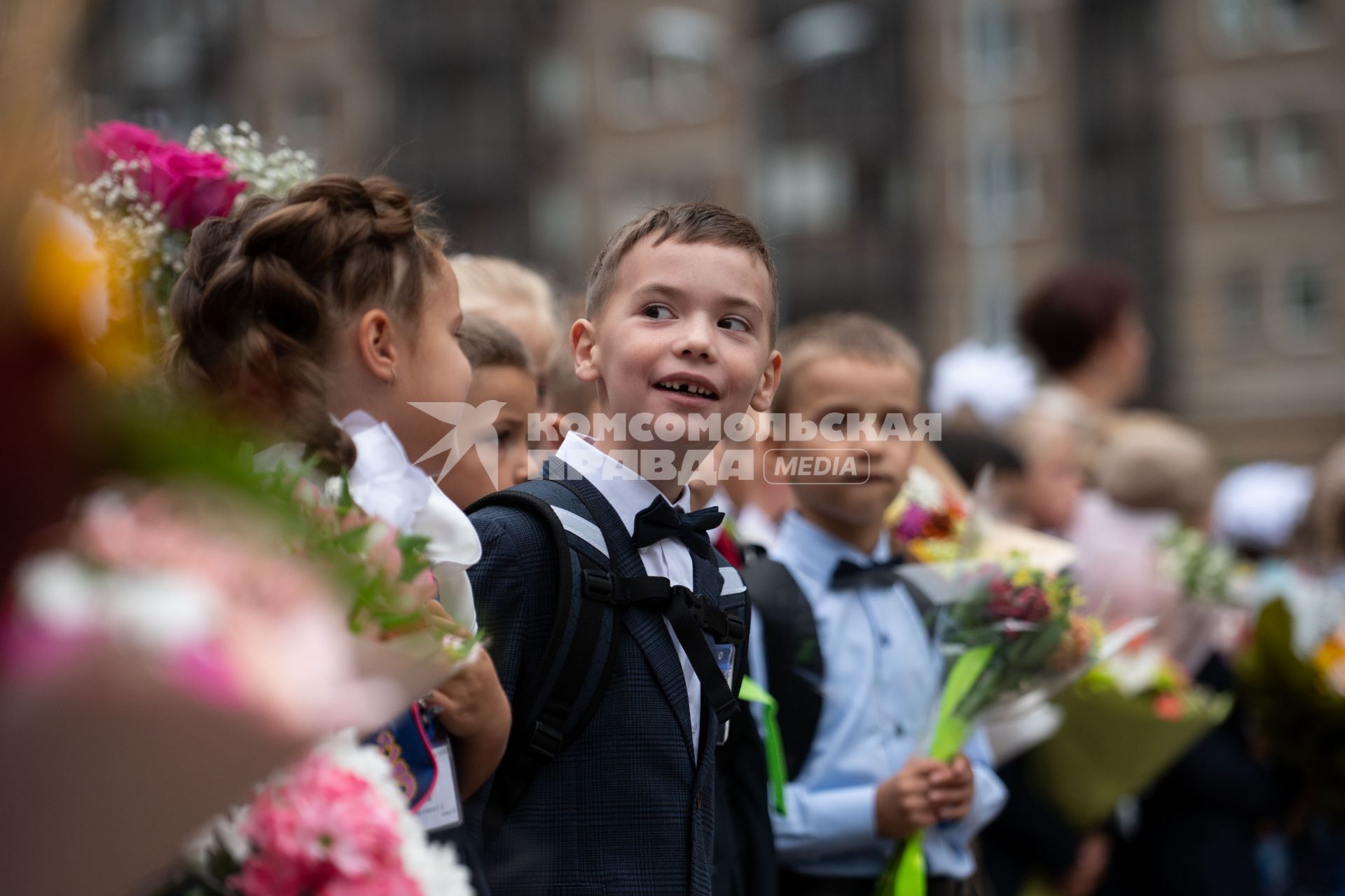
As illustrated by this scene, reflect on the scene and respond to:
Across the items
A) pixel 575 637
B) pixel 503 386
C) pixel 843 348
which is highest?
pixel 843 348

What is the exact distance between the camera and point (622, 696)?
89.7 inches

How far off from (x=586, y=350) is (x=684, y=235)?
0.87ft

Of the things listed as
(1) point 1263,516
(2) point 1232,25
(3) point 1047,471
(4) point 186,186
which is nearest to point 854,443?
(4) point 186,186

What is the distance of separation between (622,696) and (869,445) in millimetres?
1426

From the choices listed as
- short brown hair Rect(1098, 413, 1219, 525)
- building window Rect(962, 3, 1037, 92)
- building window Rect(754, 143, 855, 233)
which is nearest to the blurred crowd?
short brown hair Rect(1098, 413, 1219, 525)

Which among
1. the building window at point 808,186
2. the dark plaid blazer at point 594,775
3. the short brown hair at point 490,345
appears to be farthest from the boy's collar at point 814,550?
the building window at point 808,186

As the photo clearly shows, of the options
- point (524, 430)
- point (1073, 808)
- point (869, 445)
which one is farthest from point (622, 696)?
point (1073, 808)

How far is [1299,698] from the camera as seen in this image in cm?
533

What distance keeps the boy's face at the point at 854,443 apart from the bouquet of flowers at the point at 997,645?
29 centimetres

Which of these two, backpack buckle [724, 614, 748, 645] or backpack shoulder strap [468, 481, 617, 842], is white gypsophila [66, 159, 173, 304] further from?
backpack buckle [724, 614, 748, 645]

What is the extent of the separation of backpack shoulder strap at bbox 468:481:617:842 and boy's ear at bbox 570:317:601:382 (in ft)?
1.01

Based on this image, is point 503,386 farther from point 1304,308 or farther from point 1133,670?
point 1304,308

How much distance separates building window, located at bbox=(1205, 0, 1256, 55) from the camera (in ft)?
95.0

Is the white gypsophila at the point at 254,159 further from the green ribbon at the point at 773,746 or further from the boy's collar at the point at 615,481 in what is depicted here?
the green ribbon at the point at 773,746
